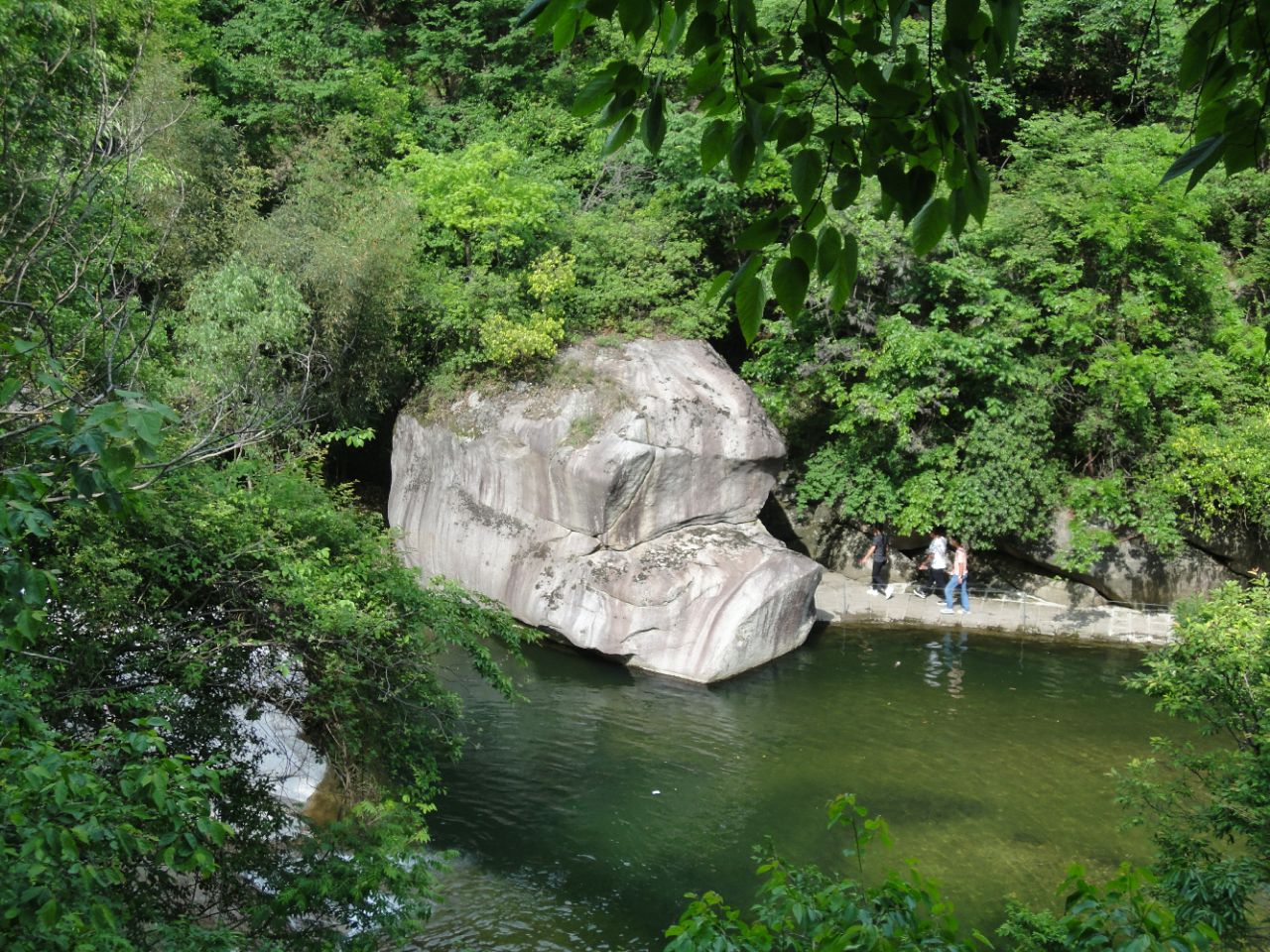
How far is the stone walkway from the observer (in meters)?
17.8

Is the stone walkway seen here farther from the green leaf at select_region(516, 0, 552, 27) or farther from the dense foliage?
the green leaf at select_region(516, 0, 552, 27)

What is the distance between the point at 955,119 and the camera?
259 cm

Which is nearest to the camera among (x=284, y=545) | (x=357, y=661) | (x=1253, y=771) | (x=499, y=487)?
(x=1253, y=771)

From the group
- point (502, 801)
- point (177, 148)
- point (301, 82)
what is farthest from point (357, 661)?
point (301, 82)

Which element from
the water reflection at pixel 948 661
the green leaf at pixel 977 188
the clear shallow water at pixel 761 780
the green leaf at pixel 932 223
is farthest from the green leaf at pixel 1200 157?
the water reflection at pixel 948 661

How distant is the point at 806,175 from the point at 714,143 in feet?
0.94

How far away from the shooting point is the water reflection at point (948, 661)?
1568 cm

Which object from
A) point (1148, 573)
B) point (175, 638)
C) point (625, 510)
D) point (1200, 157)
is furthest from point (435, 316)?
point (1200, 157)

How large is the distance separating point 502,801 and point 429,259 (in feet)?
38.2

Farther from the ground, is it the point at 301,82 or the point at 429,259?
the point at 301,82

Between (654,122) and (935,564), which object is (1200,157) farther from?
(935,564)

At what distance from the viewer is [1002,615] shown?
18.5 metres

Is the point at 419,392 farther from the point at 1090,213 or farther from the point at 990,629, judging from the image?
the point at 1090,213

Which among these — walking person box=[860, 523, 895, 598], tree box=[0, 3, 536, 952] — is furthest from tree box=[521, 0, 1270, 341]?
walking person box=[860, 523, 895, 598]
